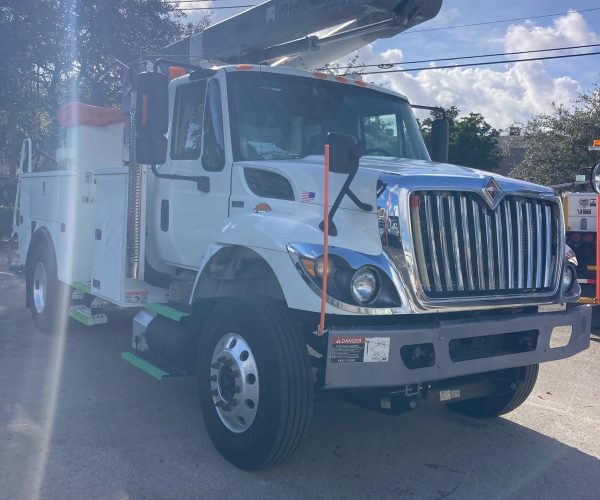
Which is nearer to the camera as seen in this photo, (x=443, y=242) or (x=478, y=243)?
(x=443, y=242)

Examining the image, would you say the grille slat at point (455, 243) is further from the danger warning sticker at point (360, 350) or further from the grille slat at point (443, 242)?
the danger warning sticker at point (360, 350)

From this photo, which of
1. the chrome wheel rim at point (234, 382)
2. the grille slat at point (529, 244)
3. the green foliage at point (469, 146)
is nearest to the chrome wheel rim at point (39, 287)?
the chrome wheel rim at point (234, 382)

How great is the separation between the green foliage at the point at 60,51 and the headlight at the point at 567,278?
15417 mm

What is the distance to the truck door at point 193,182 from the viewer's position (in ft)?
16.8

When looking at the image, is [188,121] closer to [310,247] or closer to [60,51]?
[310,247]

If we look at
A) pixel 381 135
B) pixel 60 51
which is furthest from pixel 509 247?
pixel 60 51

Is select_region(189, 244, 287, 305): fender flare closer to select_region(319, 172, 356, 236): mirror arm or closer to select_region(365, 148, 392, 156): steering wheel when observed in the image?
select_region(319, 172, 356, 236): mirror arm

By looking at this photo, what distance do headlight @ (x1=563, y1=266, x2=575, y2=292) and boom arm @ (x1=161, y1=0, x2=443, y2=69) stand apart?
2402 mm

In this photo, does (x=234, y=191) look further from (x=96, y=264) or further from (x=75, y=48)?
(x=75, y=48)

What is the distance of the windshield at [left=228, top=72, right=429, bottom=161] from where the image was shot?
5043 millimetres

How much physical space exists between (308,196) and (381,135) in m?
1.65

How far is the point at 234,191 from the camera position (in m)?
4.93

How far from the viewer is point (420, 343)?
3822 millimetres

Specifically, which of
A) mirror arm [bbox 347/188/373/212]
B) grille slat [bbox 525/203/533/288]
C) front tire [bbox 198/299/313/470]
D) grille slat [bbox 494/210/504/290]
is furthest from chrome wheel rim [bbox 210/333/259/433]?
grille slat [bbox 525/203/533/288]
